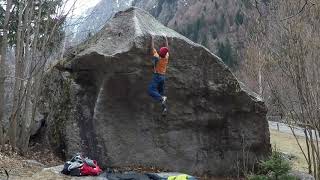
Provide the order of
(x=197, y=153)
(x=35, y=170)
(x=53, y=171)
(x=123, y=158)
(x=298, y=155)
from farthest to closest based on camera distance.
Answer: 1. (x=298, y=155)
2. (x=197, y=153)
3. (x=123, y=158)
4. (x=35, y=170)
5. (x=53, y=171)

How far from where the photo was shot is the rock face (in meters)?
11.7

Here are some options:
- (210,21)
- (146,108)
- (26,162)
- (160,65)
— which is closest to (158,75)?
(160,65)

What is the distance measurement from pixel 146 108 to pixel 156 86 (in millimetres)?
1037

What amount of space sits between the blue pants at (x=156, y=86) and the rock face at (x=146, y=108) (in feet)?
1.98

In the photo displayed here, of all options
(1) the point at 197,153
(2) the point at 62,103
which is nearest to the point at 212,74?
(1) the point at 197,153

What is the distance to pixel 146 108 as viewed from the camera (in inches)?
476

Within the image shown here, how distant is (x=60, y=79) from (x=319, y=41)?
23.2 feet

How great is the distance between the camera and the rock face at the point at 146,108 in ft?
38.3

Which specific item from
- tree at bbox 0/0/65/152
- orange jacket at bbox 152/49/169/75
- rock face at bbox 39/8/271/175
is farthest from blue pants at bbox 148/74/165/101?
tree at bbox 0/0/65/152

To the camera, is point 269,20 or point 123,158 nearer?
point 123,158

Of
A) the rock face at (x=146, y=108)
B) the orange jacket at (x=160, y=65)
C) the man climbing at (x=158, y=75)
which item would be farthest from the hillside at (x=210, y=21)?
the orange jacket at (x=160, y=65)

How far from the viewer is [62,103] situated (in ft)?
40.2

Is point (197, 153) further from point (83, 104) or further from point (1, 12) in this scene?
point (1, 12)

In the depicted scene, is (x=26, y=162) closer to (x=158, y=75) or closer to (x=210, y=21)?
(x=158, y=75)
